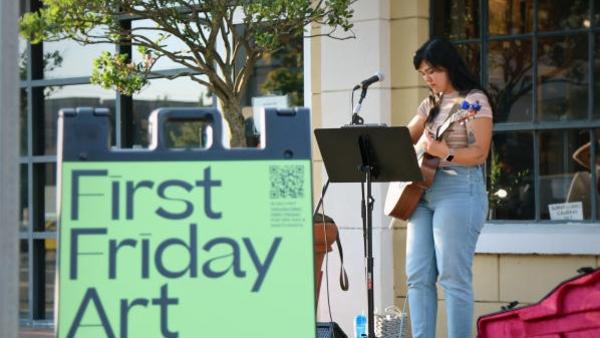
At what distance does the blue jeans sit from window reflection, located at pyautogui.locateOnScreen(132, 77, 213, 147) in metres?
3.49

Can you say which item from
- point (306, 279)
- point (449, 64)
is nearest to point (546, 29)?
point (449, 64)

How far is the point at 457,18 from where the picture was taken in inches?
290

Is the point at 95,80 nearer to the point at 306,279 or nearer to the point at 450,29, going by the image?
the point at 450,29

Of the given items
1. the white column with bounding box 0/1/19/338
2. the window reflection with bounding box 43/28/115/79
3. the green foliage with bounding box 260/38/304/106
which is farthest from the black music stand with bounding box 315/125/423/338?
the window reflection with bounding box 43/28/115/79

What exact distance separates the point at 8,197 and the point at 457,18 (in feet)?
15.0

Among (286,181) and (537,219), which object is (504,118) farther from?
(286,181)

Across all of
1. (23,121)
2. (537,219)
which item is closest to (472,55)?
(537,219)

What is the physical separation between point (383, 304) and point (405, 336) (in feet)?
1.31

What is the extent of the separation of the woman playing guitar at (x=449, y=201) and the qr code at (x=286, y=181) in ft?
8.42

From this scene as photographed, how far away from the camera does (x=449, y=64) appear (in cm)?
596

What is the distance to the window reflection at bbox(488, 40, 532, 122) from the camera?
7129 millimetres

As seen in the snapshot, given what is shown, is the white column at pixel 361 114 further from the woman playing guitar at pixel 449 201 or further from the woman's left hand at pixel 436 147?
the woman's left hand at pixel 436 147

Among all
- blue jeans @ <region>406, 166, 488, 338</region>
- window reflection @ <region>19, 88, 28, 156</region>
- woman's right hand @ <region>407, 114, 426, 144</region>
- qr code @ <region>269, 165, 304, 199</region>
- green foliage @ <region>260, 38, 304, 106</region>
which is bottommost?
blue jeans @ <region>406, 166, 488, 338</region>

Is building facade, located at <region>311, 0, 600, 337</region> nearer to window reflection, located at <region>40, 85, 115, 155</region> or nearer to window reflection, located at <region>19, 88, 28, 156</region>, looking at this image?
window reflection, located at <region>40, 85, 115, 155</region>
